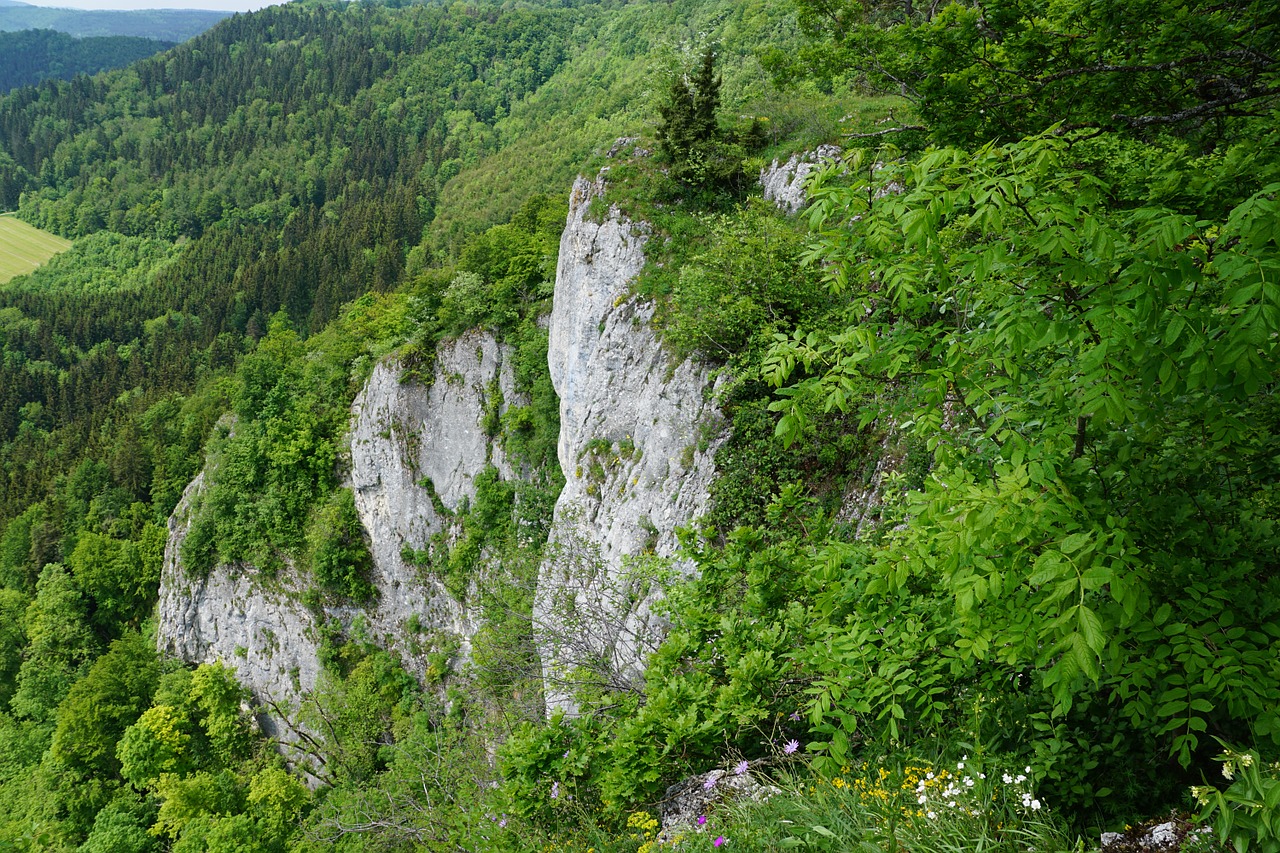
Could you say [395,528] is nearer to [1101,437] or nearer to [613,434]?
[613,434]

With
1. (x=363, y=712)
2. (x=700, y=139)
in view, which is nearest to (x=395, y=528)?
(x=363, y=712)

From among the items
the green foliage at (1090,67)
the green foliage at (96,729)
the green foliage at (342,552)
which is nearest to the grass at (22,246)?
the green foliage at (96,729)

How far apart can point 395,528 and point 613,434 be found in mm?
16074

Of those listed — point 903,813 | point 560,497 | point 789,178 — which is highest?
point 789,178

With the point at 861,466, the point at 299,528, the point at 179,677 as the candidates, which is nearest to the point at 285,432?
the point at 299,528

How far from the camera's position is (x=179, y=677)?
112ft

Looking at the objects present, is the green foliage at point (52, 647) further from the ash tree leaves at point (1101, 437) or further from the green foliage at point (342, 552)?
the ash tree leaves at point (1101, 437)

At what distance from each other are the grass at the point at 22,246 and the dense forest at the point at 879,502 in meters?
125

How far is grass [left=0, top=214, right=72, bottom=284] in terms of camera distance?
12757 centimetres

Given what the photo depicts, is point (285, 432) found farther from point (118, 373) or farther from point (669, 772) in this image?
point (118, 373)

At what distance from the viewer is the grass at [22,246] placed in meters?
128

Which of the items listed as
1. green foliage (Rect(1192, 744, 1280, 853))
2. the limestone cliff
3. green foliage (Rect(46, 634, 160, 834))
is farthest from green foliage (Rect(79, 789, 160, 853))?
green foliage (Rect(1192, 744, 1280, 853))

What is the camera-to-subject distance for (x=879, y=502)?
823 centimetres

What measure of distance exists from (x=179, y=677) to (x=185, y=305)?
85.0 metres
